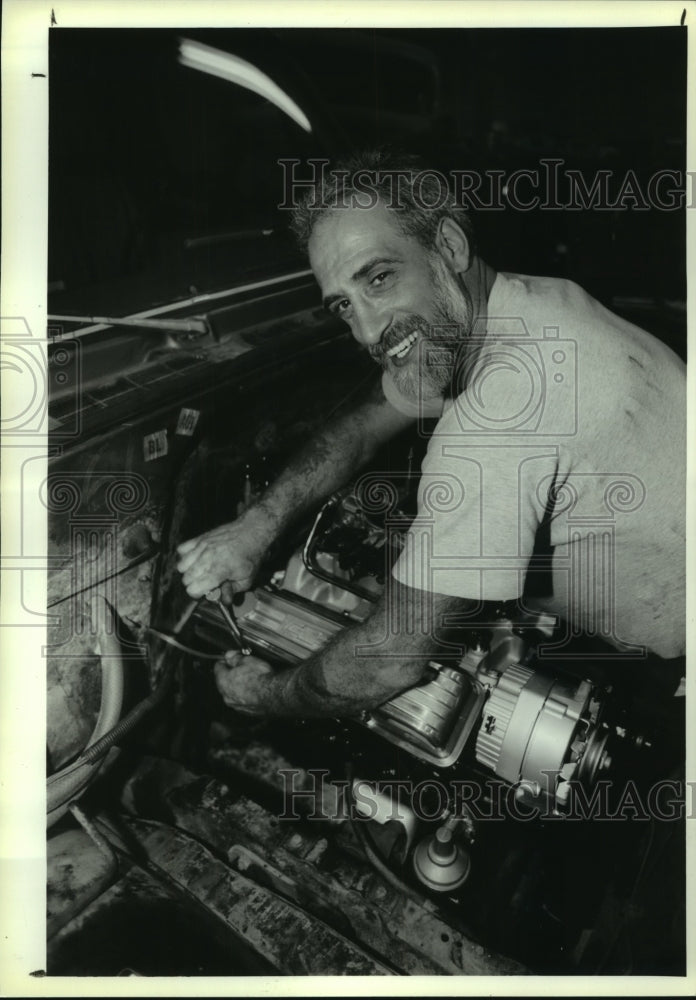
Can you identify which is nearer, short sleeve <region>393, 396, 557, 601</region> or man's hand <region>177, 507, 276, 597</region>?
short sleeve <region>393, 396, 557, 601</region>

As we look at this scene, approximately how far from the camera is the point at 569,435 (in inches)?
35.5

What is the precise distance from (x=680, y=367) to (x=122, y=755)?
1.05m

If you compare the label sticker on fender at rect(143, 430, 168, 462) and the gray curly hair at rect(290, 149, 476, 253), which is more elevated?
the gray curly hair at rect(290, 149, 476, 253)

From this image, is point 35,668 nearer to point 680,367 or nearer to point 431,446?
point 431,446

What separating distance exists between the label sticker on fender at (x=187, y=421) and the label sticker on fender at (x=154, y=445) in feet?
0.09

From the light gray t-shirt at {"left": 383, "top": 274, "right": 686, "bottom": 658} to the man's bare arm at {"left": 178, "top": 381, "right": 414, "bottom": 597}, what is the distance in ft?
0.75

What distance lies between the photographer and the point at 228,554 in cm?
104

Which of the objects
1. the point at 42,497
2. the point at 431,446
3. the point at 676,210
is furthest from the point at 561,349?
the point at 42,497
